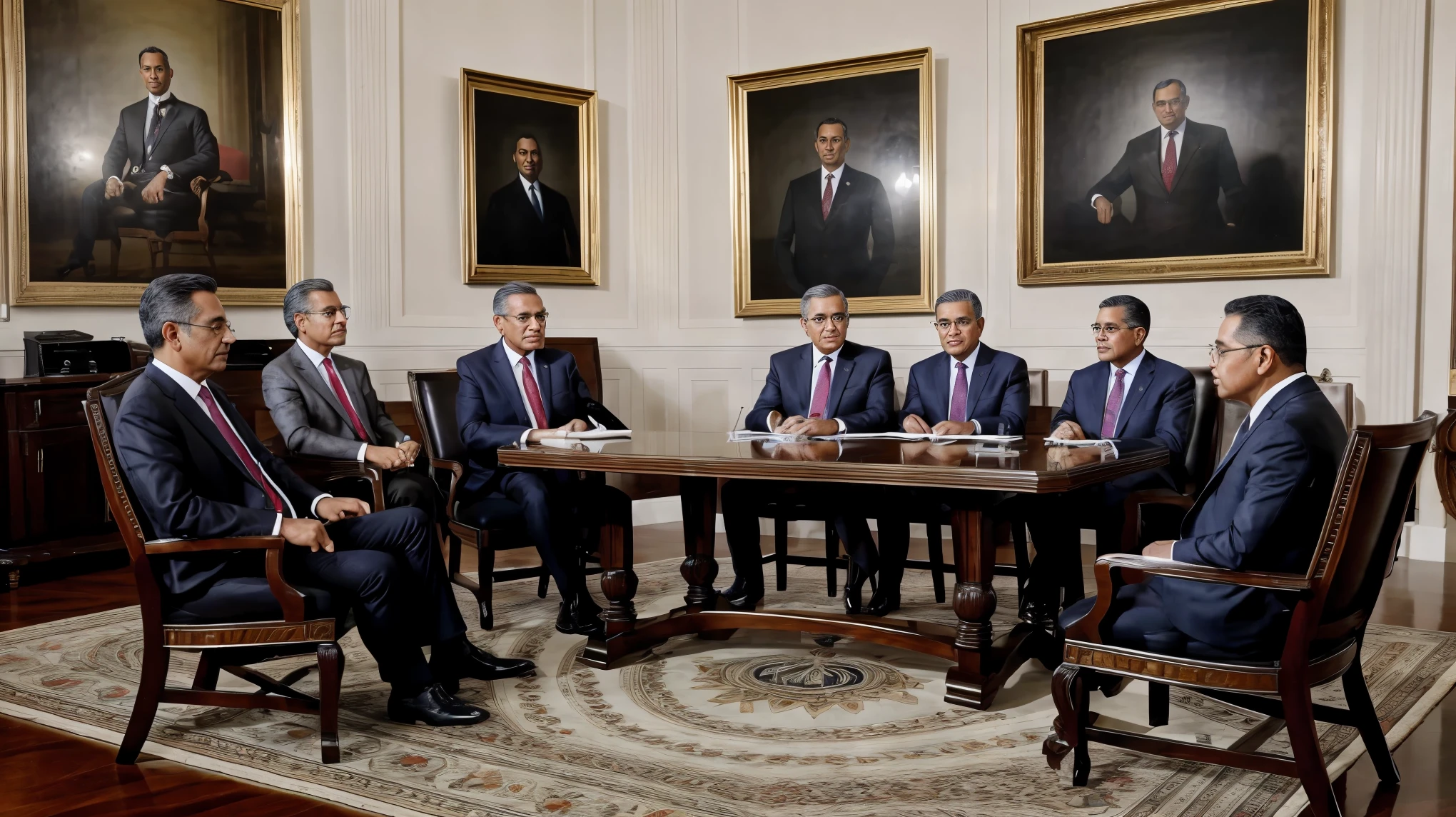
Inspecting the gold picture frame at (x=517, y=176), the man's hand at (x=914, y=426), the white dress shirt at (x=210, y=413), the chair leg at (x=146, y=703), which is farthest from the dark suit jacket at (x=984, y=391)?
the gold picture frame at (x=517, y=176)

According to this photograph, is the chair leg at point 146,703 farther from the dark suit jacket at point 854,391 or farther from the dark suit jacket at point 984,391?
the dark suit jacket at point 984,391

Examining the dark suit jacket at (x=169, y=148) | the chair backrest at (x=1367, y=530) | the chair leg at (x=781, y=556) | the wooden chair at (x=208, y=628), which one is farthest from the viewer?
the dark suit jacket at (x=169, y=148)

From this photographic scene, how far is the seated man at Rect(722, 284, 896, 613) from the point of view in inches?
194

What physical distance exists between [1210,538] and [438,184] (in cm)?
590

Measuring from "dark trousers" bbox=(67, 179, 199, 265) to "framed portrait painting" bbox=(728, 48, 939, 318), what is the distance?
12.2 ft

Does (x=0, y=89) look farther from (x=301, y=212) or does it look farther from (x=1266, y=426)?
(x=1266, y=426)

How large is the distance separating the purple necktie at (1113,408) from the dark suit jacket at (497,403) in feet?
7.58

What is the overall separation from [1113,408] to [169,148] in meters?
5.35

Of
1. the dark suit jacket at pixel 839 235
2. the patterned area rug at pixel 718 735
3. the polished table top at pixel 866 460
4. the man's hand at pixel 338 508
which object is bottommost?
the patterned area rug at pixel 718 735

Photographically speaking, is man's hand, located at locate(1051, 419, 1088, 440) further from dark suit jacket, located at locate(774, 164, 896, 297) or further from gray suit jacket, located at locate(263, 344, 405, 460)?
dark suit jacket, located at locate(774, 164, 896, 297)

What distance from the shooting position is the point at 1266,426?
9.02ft

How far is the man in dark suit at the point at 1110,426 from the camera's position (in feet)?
14.3

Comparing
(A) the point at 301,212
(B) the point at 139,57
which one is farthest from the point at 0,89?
(A) the point at 301,212

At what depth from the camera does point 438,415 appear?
5.21m
